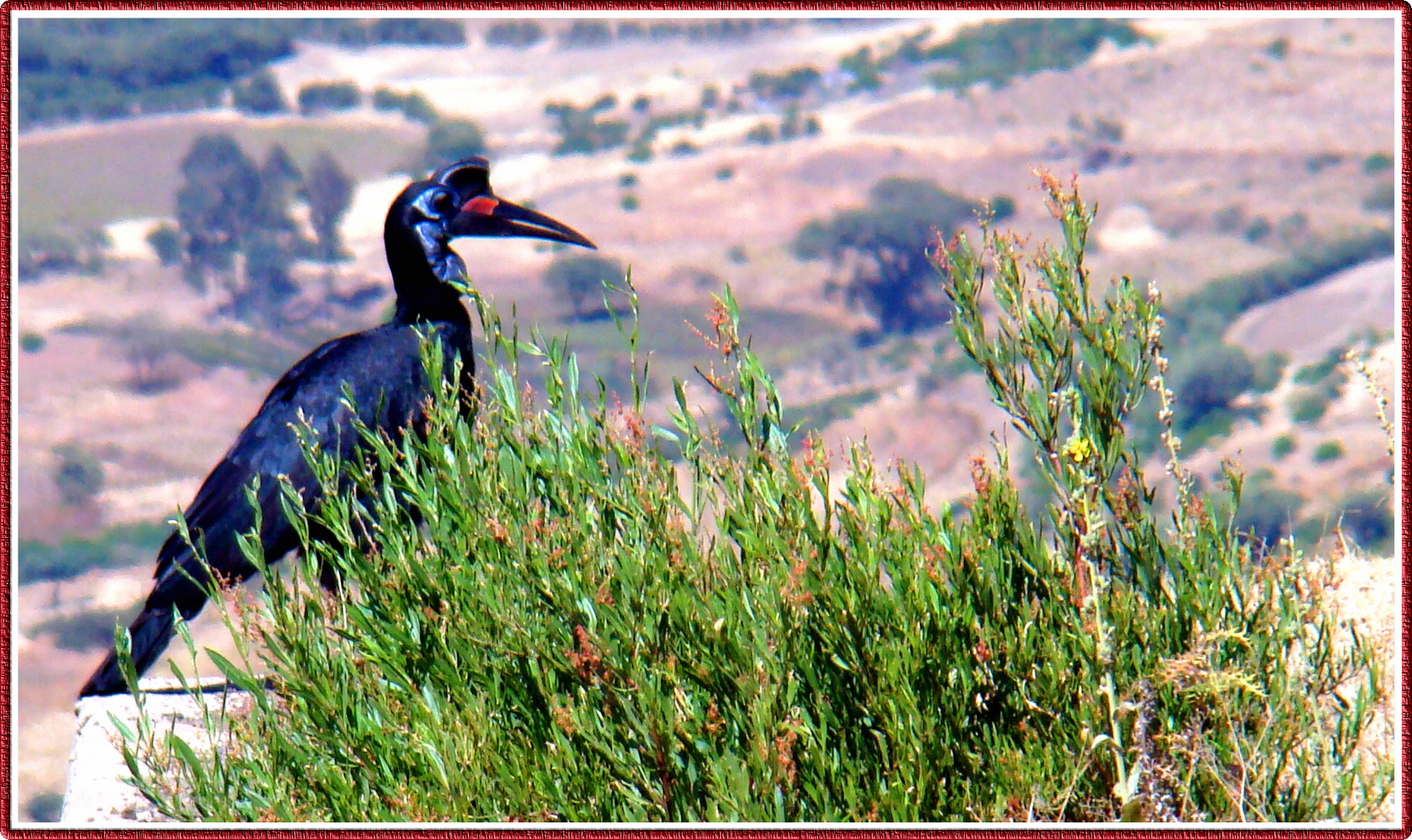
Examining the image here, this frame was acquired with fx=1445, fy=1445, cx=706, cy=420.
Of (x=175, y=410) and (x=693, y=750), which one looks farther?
(x=175, y=410)

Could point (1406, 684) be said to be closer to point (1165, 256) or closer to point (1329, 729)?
point (1329, 729)

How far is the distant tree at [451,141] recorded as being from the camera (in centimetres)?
6931

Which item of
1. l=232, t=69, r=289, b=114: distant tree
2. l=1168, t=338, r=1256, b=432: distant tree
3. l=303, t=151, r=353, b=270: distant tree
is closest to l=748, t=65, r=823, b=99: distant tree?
l=232, t=69, r=289, b=114: distant tree

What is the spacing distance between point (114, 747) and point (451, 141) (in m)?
67.3

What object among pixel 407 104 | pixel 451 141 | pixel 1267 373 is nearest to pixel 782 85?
pixel 407 104

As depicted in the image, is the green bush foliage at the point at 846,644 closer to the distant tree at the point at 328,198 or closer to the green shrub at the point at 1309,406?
the green shrub at the point at 1309,406

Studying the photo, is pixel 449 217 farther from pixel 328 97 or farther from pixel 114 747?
pixel 328 97

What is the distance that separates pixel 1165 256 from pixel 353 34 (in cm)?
4594

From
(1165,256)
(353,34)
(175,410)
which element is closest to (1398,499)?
(175,410)

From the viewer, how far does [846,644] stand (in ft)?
9.17

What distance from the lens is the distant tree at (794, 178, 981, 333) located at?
60688mm

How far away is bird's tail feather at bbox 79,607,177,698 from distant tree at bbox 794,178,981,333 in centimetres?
5371

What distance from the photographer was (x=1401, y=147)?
9.45 ft

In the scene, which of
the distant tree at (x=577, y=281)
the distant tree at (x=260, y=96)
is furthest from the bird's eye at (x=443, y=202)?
the distant tree at (x=260, y=96)
